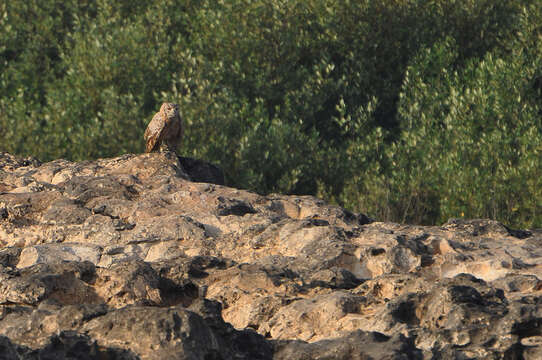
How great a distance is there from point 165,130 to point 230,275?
5162mm

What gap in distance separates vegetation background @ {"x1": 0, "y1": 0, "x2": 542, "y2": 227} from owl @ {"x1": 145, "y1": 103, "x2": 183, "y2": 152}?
26.2 feet

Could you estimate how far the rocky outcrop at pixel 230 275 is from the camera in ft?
19.3

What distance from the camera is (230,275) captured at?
25.8 feet

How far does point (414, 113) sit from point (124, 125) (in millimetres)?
6942

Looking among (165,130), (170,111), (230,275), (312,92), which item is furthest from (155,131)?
(312,92)

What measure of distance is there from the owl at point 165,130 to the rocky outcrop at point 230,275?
3.59 ft

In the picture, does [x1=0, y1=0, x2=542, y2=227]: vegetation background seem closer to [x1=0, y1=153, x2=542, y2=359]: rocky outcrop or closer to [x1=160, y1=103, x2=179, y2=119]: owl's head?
[x1=160, y1=103, x2=179, y2=119]: owl's head

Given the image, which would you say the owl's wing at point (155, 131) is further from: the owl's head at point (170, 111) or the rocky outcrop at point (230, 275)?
the rocky outcrop at point (230, 275)

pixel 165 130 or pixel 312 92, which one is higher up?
pixel 165 130

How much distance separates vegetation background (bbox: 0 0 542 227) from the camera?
21.2 meters

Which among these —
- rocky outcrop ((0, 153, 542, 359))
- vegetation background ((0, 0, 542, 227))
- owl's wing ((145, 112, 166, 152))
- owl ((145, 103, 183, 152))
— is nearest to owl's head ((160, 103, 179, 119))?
owl ((145, 103, 183, 152))

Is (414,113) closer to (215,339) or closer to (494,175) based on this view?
(494,175)

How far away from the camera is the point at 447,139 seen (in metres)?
21.7

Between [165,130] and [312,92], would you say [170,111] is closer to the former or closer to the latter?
[165,130]
